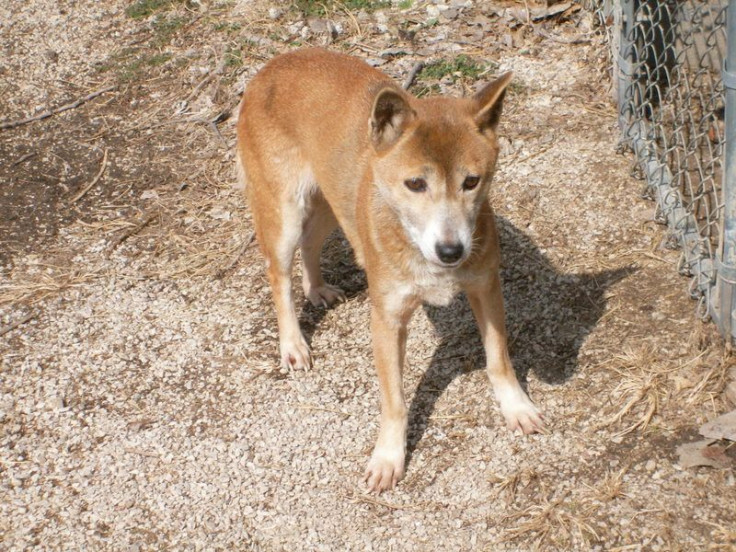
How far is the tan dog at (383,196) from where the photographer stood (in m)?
3.59

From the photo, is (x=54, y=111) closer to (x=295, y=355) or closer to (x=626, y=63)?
(x=295, y=355)

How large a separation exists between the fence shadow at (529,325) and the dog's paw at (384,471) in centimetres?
18

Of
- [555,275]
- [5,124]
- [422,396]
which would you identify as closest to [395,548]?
[422,396]

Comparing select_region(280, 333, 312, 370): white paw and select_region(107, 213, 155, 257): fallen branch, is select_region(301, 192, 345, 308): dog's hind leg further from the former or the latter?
select_region(107, 213, 155, 257): fallen branch

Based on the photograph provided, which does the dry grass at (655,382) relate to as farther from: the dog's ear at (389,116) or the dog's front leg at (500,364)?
the dog's ear at (389,116)

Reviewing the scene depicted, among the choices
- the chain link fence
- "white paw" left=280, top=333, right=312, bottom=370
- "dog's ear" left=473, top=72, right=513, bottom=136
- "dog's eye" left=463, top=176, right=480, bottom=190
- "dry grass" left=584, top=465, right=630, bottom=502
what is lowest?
"white paw" left=280, top=333, right=312, bottom=370

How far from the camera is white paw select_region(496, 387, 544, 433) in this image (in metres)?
4.15

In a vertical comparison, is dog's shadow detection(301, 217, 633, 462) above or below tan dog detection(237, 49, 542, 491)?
below

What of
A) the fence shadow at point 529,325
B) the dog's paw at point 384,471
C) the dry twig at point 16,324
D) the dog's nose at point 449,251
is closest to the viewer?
the dog's nose at point 449,251

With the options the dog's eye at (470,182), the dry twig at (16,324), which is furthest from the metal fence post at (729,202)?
the dry twig at (16,324)

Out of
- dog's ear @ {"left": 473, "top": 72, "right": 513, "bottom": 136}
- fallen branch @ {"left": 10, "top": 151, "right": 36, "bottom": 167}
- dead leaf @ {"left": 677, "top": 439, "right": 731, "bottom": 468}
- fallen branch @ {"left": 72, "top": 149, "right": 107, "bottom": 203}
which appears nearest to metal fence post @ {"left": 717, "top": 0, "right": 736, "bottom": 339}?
dead leaf @ {"left": 677, "top": 439, "right": 731, "bottom": 468}

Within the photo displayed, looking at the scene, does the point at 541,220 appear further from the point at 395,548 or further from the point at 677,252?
the point at 395,548

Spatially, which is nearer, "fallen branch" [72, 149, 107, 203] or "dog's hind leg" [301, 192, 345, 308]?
"dog's hind leg" [301, 192, 345, 308]

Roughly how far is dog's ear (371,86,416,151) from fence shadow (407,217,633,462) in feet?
4.83
